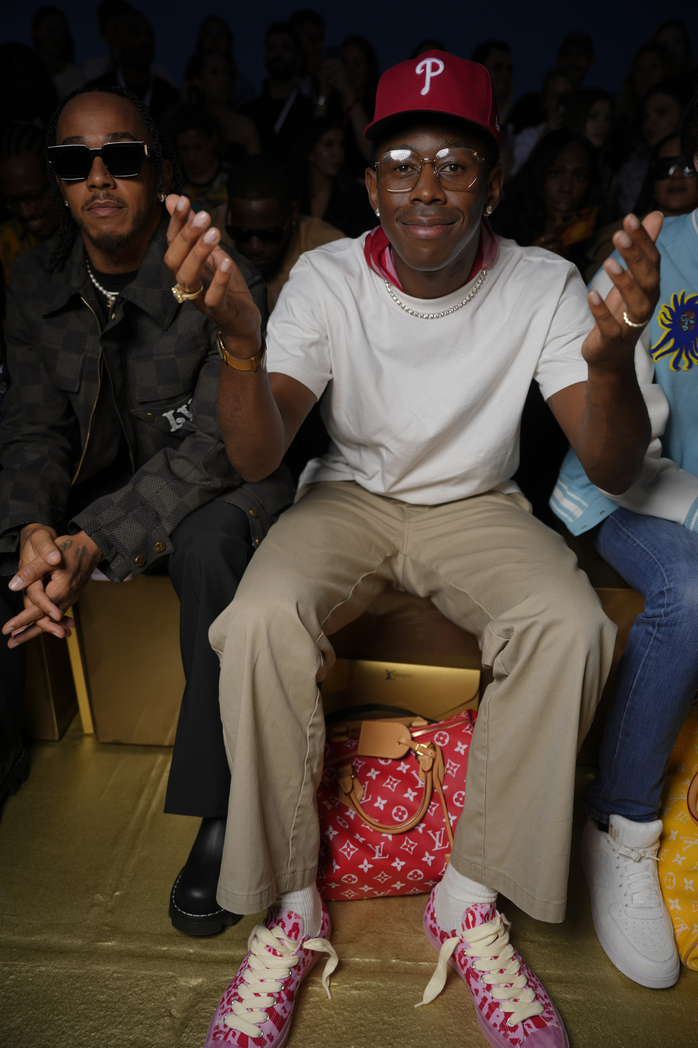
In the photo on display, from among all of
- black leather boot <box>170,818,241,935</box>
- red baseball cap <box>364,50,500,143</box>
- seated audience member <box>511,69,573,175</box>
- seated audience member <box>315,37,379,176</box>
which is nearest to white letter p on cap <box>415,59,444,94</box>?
red baseball cap <box>364,50,500,143</box>

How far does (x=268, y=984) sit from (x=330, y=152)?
324cm

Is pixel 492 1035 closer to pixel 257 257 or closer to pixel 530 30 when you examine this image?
pixel 257 257

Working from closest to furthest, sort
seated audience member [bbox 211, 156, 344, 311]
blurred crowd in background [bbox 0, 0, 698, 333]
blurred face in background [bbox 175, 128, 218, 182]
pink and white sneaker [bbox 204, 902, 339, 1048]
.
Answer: pink and white sneaker [bbox 204, 902, 339, 1048]
seated audience member [bbox 211, 156, 344, 311]
blurred crowd in background [bbox 0, 0, 698, 333]
blurred face in background [bbox 175, 128, 218, 182]

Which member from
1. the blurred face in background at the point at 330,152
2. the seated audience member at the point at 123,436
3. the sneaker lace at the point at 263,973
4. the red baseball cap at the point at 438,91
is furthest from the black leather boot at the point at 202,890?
the blurred face in background at the point at 330,152

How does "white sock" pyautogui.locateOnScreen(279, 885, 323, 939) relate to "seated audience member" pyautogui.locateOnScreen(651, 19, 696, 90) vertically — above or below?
below

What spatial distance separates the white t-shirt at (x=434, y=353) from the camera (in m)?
1.43

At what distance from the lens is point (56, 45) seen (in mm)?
4367

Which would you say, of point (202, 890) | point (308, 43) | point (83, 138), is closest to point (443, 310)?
point (83, 138)

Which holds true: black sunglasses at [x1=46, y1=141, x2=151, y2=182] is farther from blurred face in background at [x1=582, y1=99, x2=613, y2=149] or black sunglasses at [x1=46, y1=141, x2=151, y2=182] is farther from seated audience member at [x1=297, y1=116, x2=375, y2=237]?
blurred face in background at [x1=582, y1=99, x2=613, y2=149]

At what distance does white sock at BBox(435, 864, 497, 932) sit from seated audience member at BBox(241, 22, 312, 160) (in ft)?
12.9

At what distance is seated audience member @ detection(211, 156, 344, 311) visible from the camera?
96.7 inches

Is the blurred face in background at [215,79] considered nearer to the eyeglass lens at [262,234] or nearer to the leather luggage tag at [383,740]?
the eyeglass lens at [262,234]

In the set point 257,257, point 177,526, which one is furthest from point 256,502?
point 257,257

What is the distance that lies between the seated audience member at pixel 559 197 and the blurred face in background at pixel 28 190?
160cm
